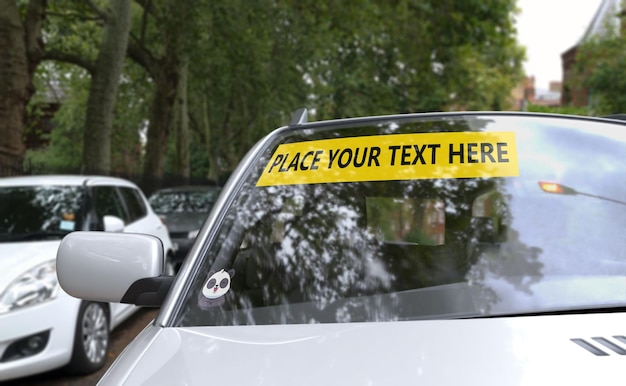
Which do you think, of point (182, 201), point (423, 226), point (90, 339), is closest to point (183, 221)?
point (182, 201)

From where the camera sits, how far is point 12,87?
11.0 metres

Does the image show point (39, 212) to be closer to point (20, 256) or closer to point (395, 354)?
point (20, 256)

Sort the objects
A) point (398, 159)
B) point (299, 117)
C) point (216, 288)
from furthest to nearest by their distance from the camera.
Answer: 1. point (299, 117)
2. point (398, 159)
3. point (216, 288)

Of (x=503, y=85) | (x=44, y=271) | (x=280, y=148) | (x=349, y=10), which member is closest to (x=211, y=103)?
(x=503, y=85)

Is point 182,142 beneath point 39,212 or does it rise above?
above

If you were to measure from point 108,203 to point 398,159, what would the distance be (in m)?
5.03

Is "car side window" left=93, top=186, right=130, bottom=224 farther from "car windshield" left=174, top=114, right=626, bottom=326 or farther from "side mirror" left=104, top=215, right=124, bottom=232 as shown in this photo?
"car windshield" left=174, top=114, right=626, bottom=326

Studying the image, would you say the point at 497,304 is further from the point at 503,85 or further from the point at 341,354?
the point at 503,85

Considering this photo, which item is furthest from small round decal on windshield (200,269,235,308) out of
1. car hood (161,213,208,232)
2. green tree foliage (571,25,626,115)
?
green tree foliage (571,25,626,115)

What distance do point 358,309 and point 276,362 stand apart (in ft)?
1.40

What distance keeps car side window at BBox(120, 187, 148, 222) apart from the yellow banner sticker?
5.30m

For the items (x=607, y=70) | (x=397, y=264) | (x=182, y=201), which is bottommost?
(x=397, y=264)

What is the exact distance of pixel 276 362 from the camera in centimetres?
146

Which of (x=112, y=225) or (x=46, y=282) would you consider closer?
(x=46, y=282)
